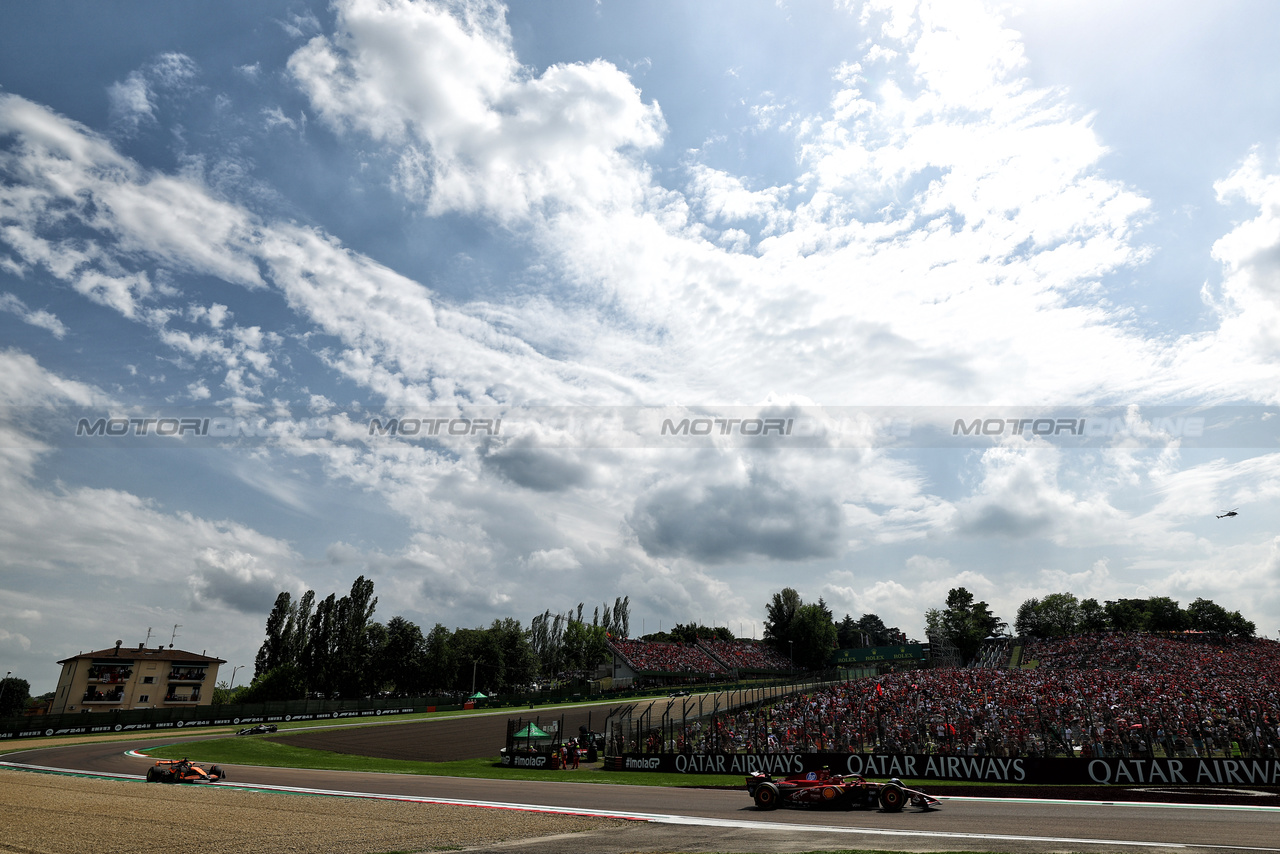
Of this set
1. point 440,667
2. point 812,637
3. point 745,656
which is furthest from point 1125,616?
point 440,667

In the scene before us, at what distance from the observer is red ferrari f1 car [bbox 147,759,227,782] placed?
2581cm

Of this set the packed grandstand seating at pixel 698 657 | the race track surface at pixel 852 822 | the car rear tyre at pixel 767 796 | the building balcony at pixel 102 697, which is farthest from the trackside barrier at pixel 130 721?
the car rear tyre at pixel 767 796

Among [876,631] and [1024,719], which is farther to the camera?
[876,631]

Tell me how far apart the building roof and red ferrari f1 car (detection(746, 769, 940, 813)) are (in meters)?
100

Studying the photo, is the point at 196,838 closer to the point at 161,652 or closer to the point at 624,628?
the point at 161,652

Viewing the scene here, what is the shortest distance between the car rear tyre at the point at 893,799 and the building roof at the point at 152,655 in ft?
339

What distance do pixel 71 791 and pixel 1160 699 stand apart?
4333cm

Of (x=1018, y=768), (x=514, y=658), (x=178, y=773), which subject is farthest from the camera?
(x=514, y=658)

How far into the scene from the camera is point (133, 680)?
88.9 meters

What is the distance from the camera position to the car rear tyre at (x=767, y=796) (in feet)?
64.5

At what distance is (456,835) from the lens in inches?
613

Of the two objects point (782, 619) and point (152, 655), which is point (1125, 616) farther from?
point (152, 655)

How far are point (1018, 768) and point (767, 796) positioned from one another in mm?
9291

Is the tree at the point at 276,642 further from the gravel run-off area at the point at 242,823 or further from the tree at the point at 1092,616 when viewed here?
the tree at the point at 1092,616
